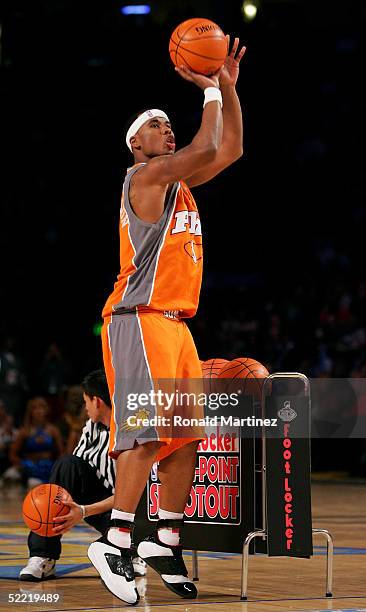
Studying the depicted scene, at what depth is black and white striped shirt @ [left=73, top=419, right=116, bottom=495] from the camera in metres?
6.77

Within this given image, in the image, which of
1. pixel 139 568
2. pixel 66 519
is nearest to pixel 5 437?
pixel 139 568

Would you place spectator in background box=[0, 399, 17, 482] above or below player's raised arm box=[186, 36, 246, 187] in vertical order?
below

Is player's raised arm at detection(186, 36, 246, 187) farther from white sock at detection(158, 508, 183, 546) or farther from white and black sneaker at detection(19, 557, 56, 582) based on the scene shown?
white and black sneaker at detection(19, 557, 56, 582)

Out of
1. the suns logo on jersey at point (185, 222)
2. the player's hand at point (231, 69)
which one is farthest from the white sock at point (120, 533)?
the player's hand at point (231, 69)

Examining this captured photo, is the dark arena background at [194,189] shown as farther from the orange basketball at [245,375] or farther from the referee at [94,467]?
the orange basketball at [245,375]

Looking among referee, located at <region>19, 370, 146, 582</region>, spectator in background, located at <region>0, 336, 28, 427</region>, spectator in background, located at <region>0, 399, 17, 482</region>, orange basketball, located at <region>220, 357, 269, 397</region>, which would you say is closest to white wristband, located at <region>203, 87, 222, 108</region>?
orange basketball, located at <region>220, 357, 269, 397</region>

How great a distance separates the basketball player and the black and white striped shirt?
84cm

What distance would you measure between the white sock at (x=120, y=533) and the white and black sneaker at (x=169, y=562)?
0.26 metres

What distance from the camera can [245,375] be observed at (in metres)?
6.09

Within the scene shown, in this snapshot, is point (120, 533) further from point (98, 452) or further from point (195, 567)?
point (98, 452)

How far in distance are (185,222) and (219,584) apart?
1933 millimetres

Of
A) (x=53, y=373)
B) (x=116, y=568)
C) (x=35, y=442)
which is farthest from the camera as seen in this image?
(x=53, y=373)

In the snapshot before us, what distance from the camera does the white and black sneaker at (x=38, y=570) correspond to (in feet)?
20.7

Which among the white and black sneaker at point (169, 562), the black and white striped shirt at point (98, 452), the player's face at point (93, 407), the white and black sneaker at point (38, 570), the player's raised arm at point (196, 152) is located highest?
the player's raised arm at point (196, 152)
